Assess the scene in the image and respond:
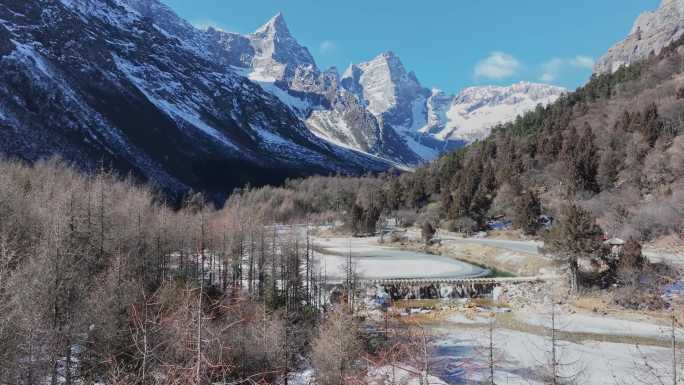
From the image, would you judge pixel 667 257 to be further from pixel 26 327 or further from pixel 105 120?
pixel 105 120

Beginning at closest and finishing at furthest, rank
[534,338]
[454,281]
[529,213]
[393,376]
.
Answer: [393,376] < [534,338] < [454,281] < [529,213]

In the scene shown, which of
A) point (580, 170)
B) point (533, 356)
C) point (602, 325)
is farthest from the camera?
point (580, 170)

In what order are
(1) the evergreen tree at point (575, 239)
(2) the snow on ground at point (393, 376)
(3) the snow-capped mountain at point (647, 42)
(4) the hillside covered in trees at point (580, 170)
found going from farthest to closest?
(3) the snow-capped mountain at point (647, 42), (4) the hillside covered in trees at point (580, 170), (1) the evergreen tree at point (575, 239), (2) the snow on ground at point (393, 376)

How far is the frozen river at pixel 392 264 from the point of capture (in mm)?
50666

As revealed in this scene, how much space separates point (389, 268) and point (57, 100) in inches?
6106

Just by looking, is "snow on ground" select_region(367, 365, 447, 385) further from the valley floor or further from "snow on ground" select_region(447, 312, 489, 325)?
"snow on ground" select_region(447, 312, 489, 325)

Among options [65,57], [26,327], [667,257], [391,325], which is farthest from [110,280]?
[65,57]

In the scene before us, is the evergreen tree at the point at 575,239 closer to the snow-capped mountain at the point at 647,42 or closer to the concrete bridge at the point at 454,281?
the concrete bridge at the point at 454,281

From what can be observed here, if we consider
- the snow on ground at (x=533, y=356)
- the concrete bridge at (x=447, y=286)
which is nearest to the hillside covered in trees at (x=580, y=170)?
the concrete bridge at (x=447, y=286)

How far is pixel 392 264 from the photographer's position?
190ft

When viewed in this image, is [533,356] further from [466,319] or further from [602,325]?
[466,319]

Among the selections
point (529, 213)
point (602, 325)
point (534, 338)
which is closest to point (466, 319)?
point (534, 338)

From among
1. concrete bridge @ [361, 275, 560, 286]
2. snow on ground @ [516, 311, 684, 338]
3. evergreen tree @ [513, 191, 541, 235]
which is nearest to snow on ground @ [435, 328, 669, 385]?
snow on ground @ [516, 311, 684, 338]

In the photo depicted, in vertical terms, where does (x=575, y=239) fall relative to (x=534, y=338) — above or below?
above
